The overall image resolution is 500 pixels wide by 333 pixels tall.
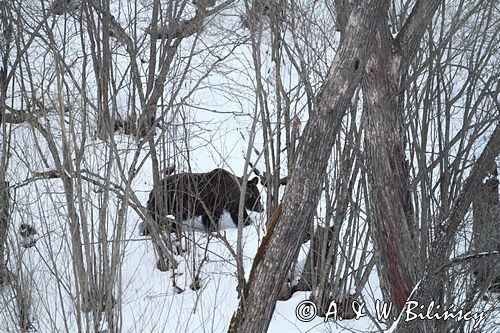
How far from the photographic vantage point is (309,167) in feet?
17.8

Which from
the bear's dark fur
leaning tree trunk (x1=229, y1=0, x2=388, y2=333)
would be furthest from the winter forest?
the bear's dark fur

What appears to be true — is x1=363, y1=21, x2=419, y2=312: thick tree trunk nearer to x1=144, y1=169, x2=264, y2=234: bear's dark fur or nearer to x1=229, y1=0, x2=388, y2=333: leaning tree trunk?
x1=229, y1=0, x2=388, y2=333: leaning tree trunk

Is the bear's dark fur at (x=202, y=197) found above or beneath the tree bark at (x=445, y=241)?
above

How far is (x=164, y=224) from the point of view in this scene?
367 inches

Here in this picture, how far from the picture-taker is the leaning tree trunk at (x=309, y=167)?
5.35 metres

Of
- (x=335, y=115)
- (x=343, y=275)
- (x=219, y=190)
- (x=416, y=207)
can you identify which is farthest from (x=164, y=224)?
(x=335, y=115)

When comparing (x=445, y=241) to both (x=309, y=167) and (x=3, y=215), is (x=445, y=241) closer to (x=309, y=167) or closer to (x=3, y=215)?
(x=309, y=167)

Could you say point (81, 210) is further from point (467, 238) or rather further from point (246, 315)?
point (467, 238)

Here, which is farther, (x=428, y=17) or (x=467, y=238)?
(x=467, y=238)

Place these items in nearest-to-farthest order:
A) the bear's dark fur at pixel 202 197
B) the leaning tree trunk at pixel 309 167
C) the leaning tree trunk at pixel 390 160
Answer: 1. the leaning tree trunk at pixel 309 167
2. the leaning tree trunk at pixel 390 160
3. the bear's dark fur at pixel 202 197

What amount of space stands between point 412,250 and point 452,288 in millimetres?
605

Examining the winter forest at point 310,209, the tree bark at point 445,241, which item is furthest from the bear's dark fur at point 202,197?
the tree bark at point 445,241

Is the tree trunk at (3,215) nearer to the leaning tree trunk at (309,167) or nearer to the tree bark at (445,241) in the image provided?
the leaning tree trunk at (309,167)

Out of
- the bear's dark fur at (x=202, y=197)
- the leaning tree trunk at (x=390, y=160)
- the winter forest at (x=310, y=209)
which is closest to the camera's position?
the winter forest at (x=310, y=209)
